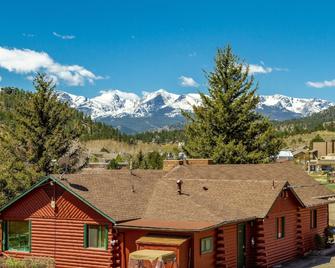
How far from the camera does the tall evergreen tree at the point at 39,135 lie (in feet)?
130

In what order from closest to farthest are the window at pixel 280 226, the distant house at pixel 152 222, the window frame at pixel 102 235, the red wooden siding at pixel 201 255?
1. the red wooden siding at pixel 201 255
2. the distant house at pixel 152 222
3. the window frame at pixel 102 235
4. the window at pixel 280 226

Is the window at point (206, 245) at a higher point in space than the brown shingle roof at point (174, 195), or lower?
lower

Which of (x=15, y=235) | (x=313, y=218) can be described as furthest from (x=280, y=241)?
(x=15, y=235)

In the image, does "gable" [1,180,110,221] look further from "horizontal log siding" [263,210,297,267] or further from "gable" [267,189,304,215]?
"gable" [267,189,304,215]

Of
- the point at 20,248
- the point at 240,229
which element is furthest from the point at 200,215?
the point at 20,248

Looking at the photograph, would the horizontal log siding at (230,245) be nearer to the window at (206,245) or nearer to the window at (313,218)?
the window at (206,245)

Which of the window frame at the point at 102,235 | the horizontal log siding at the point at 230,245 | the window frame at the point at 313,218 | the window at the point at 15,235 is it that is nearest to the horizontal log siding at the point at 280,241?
the horizontal log siding at the point at 230,245

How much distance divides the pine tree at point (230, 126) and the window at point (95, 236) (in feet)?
78.0

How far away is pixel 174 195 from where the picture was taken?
25641 mm

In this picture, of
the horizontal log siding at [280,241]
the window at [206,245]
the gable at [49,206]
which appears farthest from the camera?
the horizontal log siding at [280,241]

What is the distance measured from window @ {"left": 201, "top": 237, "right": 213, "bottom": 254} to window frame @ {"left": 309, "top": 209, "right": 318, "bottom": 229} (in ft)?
34.0

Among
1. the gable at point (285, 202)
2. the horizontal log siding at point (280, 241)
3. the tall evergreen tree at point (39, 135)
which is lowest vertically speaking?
the horizontal log siding at point (280, 241)

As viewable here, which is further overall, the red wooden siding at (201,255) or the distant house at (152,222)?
the distant house at (152,222)

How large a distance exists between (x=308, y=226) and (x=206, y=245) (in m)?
10.2
